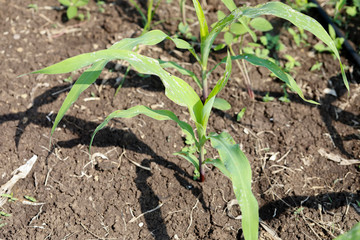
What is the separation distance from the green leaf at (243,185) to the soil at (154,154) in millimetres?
436

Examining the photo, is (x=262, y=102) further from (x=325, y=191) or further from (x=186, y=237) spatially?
(x=186, y=237)

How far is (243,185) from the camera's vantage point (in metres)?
1.18

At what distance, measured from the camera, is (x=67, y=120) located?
1892 millimetres

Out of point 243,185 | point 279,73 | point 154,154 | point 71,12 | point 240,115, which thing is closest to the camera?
point 243,185

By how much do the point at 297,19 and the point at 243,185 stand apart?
0.69 metres

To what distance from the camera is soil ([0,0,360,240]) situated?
1591 mm

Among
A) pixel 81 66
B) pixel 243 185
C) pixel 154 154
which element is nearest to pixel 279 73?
pixel 243 185

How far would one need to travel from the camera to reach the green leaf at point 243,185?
3.76 ft

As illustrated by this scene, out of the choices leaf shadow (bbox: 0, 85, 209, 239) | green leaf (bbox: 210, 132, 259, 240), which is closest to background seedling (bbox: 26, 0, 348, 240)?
green leaf (bbox: 210, 132, 259, 240)

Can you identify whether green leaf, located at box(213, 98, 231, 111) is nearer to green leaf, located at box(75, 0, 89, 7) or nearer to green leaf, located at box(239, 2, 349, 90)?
green leaf, located at box(239, 2, 349, 90)

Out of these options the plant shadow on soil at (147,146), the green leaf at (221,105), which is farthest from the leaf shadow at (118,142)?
the green leaf at (221,105)

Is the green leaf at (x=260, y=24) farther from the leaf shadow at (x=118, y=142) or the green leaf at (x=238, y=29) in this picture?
the leaf shadow at (x=118, y=142)

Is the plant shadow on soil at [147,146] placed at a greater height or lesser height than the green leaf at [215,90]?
lesser

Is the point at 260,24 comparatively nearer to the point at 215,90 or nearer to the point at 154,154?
the point at 215,90
